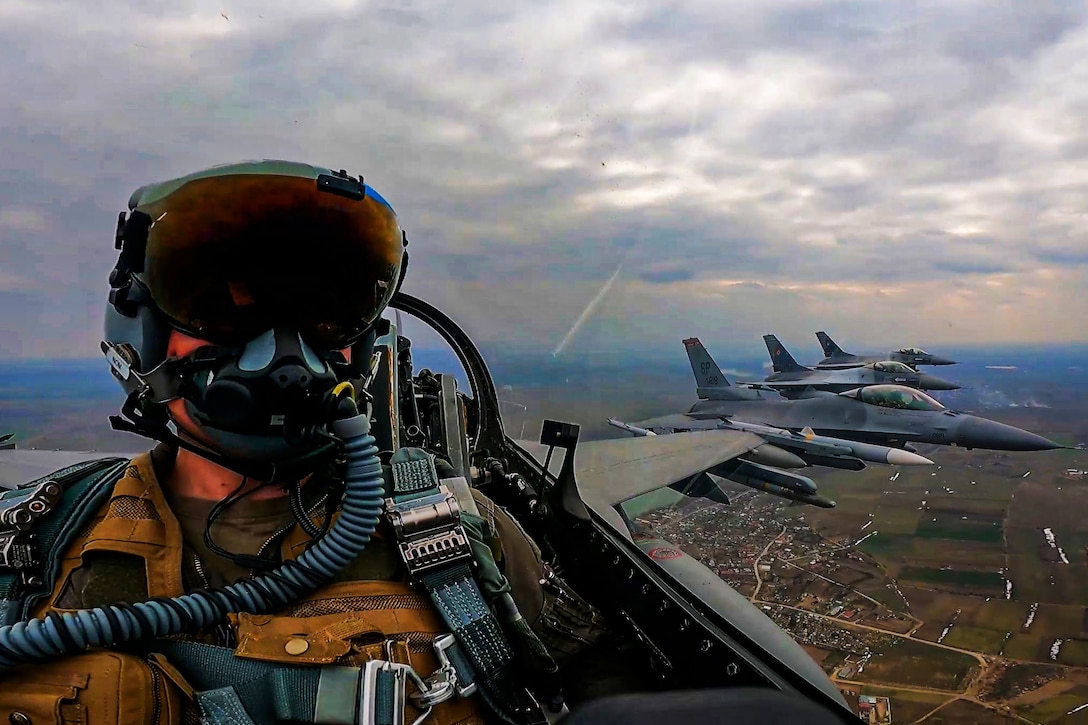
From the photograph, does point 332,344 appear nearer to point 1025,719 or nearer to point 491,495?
point 491,495

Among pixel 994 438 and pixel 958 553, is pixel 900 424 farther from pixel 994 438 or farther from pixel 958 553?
pixel 958 553

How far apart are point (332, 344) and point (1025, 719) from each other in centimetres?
694

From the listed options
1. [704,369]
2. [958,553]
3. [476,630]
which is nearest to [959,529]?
[958,553]

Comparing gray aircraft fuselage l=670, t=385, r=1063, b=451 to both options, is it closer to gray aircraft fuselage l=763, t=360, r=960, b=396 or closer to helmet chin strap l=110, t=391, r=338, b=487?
gray aircraft fuselage l=763, t=360, r=960, b=396

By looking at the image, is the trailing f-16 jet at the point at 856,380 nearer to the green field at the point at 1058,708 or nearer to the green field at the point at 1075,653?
the green field at the point at 1075,653

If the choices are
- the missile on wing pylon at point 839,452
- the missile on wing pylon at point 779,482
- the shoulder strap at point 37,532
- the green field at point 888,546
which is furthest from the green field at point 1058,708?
the shoulder strap at point 37,532

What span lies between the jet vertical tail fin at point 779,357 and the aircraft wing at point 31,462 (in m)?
22.4

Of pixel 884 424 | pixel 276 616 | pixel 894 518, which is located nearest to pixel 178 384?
pixel 276 616

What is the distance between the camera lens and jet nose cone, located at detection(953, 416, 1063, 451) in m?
13.7

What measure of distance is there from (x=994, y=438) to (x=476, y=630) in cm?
1644

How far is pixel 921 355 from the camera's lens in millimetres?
22406

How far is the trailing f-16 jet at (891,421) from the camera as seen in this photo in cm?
1377

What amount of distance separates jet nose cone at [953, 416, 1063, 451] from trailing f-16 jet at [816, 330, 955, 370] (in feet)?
17.8

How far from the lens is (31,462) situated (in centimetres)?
472
